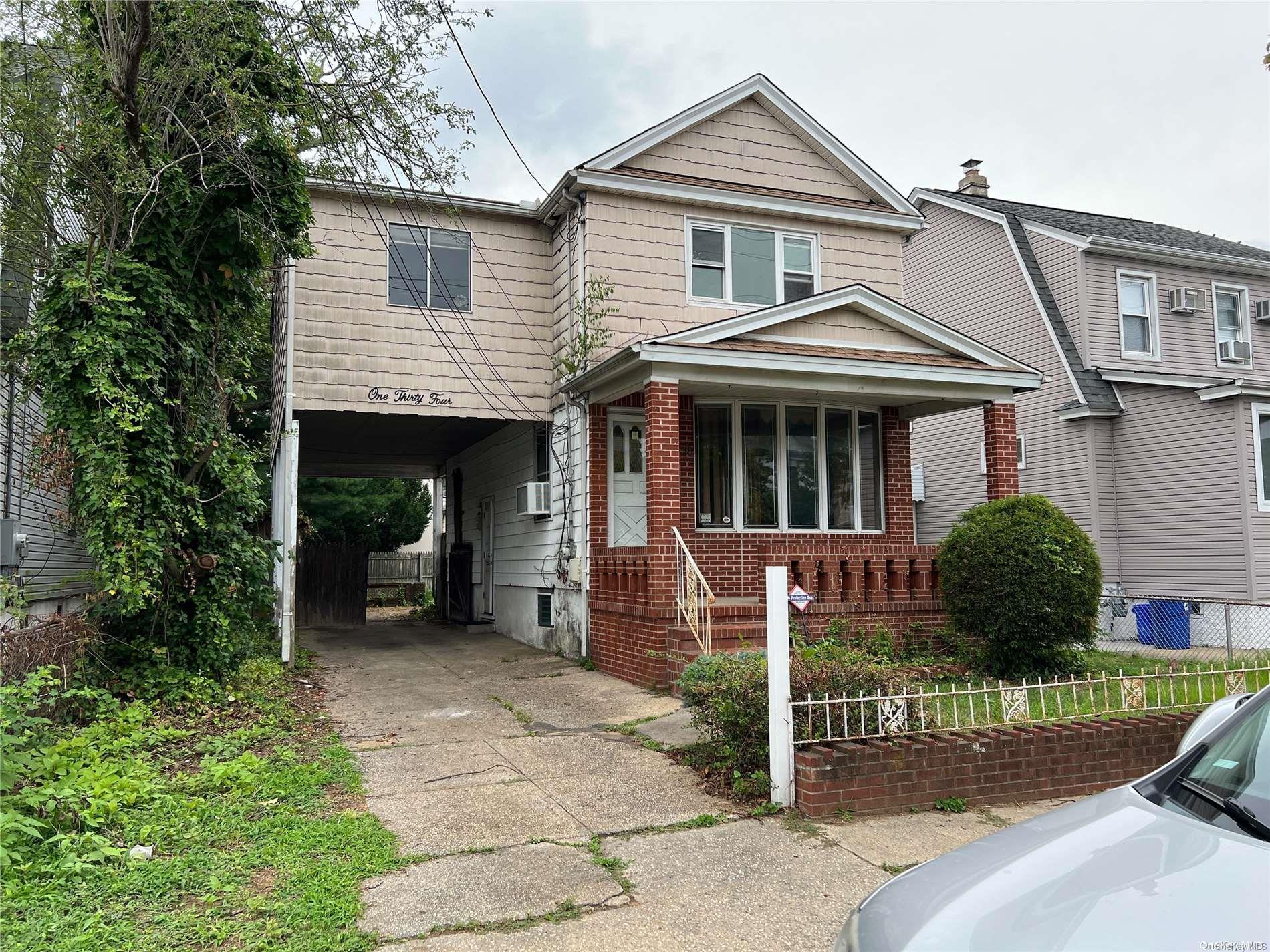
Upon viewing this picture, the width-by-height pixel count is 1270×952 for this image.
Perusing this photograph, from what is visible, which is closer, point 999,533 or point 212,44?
point 212,44

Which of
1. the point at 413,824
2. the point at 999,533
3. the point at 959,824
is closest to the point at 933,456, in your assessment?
the point at 999,533

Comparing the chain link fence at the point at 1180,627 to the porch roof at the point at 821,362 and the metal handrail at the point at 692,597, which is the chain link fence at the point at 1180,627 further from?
the metal handrail at the point at 692,597

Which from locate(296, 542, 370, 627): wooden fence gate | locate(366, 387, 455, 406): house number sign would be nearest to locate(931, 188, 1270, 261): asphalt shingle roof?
locate(366, 387, 455, 406): house number sign

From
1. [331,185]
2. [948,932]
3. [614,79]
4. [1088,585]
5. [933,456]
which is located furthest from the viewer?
[933,456]

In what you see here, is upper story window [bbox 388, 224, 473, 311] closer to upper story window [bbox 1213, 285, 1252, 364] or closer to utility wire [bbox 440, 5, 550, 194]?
utility wire [bbox 440, 5, 550, 194]

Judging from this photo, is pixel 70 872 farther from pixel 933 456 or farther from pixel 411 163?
pixel 933 456

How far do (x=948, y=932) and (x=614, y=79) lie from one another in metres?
10.7

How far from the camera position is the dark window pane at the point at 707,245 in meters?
13.2

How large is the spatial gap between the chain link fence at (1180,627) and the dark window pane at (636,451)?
7.81 meters

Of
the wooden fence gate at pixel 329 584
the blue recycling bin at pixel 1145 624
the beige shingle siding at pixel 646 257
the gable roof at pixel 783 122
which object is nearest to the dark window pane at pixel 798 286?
the beige shingle siding at pixel 646 257

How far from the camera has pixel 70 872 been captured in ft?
15.1

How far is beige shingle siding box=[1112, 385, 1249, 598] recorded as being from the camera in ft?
49.7

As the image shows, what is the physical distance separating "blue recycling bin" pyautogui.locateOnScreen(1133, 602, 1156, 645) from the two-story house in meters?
5.16

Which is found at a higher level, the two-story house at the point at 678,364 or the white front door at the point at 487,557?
the two-story house at the point at 678,364
